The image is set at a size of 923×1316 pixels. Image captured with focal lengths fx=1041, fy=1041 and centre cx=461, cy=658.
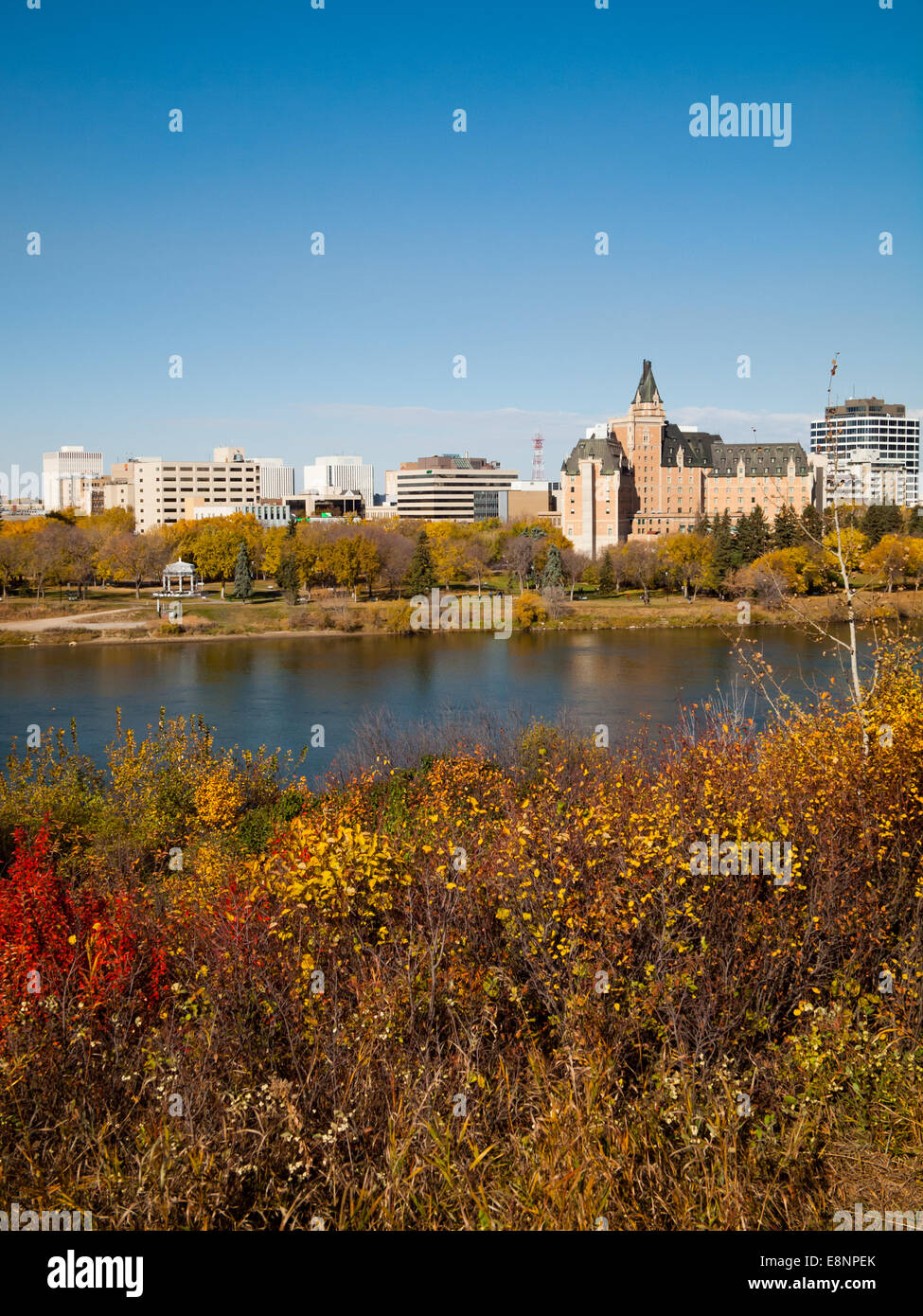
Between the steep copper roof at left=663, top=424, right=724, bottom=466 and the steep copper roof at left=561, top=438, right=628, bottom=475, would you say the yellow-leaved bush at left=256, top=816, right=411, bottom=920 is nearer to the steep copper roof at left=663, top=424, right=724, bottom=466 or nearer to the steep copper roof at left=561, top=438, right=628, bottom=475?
the steep copper roof at left=561, top=438, right=628, bottom=475

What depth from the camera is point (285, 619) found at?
39500mm

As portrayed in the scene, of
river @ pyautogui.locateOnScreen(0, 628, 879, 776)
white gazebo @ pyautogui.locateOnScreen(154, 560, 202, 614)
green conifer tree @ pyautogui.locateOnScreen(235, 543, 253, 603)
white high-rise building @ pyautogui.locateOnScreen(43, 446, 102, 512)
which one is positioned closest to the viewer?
river @ pyautogui.locateOnScreen(0, 628, 879, 776)

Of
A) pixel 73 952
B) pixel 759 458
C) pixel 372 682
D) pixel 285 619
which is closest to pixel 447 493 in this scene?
pixel 759 458

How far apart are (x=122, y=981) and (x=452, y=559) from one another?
152ft

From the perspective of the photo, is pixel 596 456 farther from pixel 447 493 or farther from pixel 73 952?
pixel 73 952

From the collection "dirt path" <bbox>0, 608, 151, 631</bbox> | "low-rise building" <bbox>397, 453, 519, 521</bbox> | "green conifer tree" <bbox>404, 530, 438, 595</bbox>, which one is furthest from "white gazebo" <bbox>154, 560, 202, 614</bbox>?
"low-rise building" <bbox>397, 453, 519, 521</bbox>

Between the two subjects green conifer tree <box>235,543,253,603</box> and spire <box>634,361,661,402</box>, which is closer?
green conifer tree <box>235,543,253,603</box>

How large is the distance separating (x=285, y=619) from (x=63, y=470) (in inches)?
5216

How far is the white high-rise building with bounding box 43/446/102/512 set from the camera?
128 meters

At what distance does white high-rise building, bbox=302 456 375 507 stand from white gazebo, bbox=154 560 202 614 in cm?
8757

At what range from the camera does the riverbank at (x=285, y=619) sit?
36.1m

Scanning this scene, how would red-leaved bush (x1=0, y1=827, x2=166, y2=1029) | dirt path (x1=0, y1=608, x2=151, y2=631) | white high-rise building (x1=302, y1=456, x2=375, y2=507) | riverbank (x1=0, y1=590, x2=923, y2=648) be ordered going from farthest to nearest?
1. white high-rise building (x1=302, y1=456, x2=375, y2=507)
2. dirt path (x1=0, y1=608, x2=151, y2=631)
3. riverbank (x1=0, y1=590, x2=923, y2=648)
4. red-leaved bush (x1=0, y1=827, x2=166, y2=1029)

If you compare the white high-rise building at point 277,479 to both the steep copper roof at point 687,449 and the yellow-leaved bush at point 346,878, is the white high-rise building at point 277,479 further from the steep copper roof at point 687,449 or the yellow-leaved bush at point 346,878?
the yellow-leaved bush at point 346,878
